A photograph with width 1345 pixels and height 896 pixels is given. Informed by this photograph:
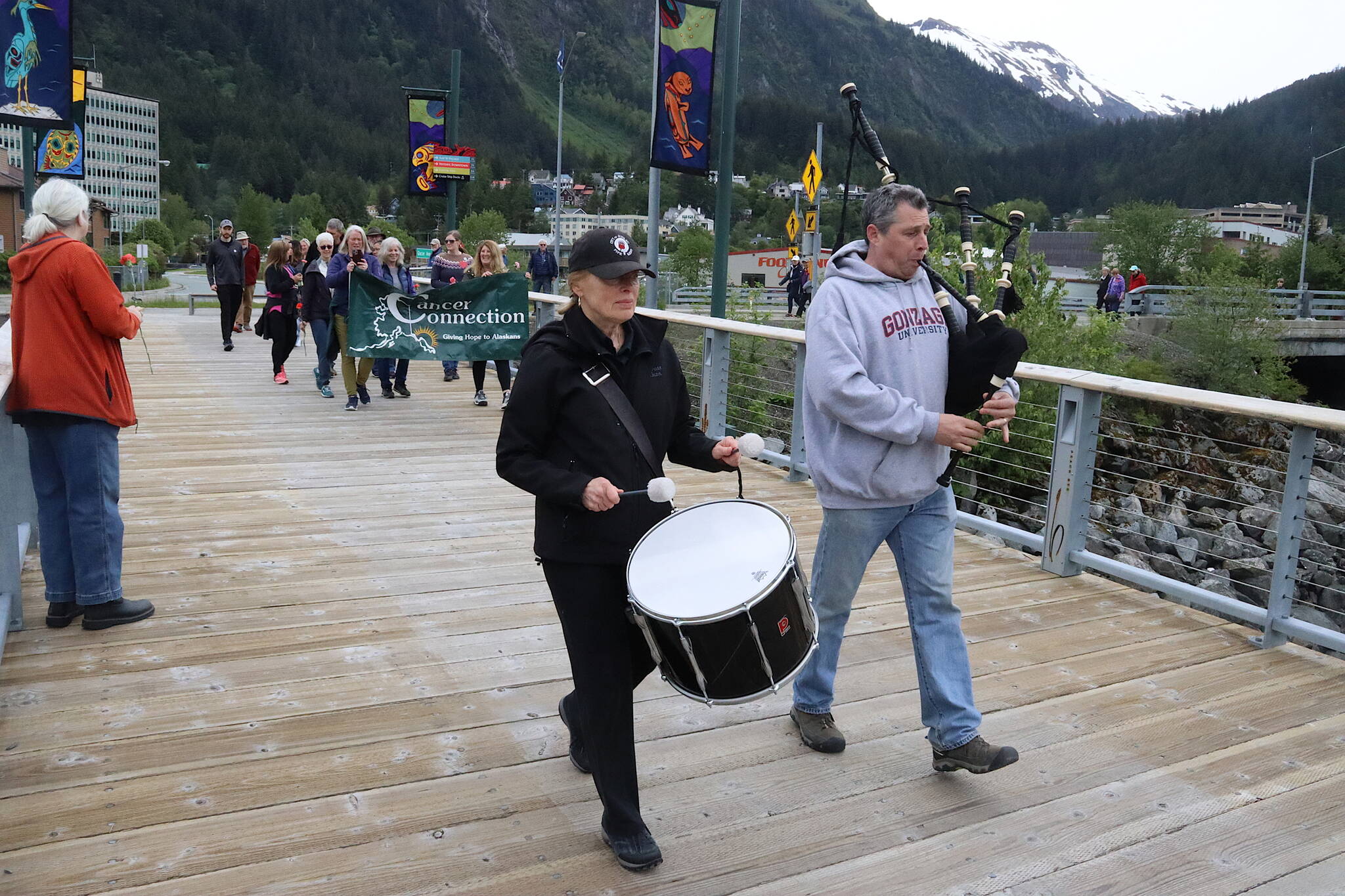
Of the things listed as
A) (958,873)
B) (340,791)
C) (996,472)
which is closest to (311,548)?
(340,791)

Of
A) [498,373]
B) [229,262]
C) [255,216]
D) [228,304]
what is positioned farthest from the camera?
[255,216]

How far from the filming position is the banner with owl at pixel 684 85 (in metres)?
11.5

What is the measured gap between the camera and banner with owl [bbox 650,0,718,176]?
11516mm

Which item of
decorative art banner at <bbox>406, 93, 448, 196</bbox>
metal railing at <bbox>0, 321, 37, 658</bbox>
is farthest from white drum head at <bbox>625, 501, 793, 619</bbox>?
decorative art banner at <bbox>406, 93, 448, 196</bbox>

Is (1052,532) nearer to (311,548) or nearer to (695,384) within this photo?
(311,548)

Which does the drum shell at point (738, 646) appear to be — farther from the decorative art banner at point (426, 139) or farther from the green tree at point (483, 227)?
the green tree at point (483, 227)

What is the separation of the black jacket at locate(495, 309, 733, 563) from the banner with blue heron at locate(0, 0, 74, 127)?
21.5 ft

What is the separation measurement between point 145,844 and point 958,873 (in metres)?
2.19

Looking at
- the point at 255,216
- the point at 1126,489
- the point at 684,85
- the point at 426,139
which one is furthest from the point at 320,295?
the point at 255,216

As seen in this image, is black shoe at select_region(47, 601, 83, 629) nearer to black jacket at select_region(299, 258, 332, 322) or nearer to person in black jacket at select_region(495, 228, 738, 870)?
person in black jacket at select_region(495, 228, 738, 870)

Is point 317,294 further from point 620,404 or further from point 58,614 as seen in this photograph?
point 620,404

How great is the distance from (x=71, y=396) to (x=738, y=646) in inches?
120

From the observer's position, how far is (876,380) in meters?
3.39

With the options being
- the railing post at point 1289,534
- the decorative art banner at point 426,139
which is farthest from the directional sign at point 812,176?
the railing post at point 1289,534
